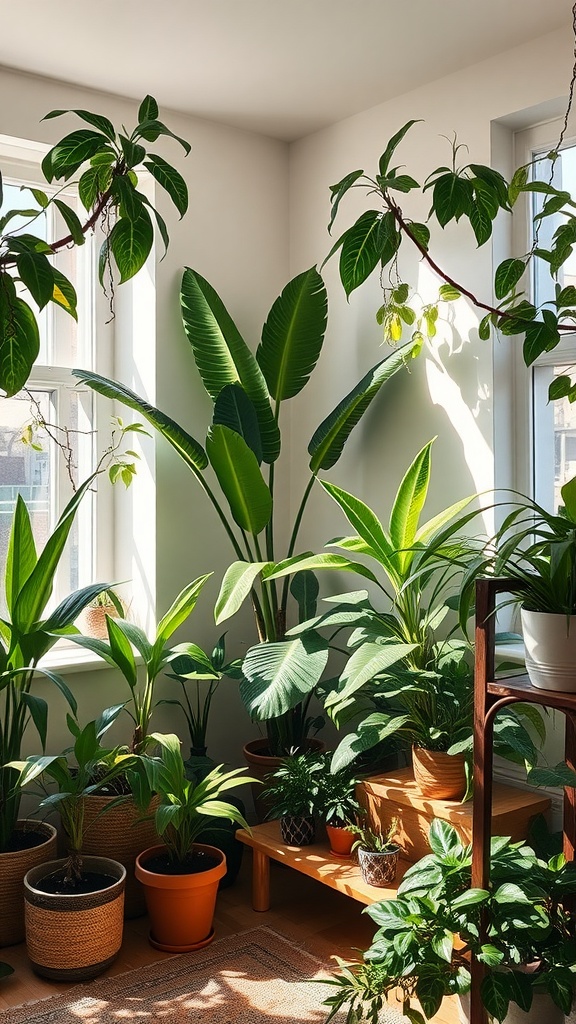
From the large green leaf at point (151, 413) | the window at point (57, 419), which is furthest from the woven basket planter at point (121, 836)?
the large green leaf at point (151, 413)

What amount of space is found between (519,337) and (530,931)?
1.70 metres

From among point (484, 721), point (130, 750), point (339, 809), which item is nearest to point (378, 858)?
point (339, 809)

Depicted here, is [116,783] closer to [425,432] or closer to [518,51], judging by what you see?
[425,432]

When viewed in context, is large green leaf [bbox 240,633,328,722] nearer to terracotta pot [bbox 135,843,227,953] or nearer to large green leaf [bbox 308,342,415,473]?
terracotta pot [bbox 135,843,227,953]

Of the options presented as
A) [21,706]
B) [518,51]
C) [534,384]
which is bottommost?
[21,706]

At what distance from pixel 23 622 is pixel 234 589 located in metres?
0.61

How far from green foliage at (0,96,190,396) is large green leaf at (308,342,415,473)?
176cm

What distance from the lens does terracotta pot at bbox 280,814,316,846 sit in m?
2.72

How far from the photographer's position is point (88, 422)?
3.33 m

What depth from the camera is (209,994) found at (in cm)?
236

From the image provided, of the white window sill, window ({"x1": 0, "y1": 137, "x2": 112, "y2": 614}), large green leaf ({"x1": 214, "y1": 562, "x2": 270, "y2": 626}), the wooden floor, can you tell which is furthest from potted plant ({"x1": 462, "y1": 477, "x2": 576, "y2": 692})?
window ({"x1": 0, "y1": 137, "x2": 112, "y2": 614})

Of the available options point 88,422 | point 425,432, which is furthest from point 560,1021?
point 88,422

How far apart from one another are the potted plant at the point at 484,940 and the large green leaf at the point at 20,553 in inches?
53.5

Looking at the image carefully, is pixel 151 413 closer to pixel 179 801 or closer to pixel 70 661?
pixel 70 661
